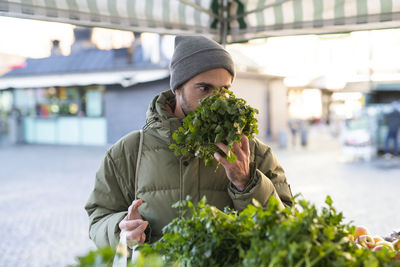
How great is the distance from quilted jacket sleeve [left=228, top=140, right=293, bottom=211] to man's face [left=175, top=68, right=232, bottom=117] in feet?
1.23

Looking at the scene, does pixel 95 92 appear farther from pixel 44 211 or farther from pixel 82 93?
pixel 44 211

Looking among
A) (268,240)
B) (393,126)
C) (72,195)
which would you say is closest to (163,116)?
(268,240)

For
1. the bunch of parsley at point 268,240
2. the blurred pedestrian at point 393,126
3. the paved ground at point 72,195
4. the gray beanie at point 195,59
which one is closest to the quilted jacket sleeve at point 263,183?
the bunch of parsley at point 268,240

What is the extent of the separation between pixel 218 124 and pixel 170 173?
48cm

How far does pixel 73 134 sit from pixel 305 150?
12.2 m

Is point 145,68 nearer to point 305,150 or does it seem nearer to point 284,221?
point 305,150

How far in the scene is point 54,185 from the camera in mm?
10203

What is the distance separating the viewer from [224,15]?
140 inches

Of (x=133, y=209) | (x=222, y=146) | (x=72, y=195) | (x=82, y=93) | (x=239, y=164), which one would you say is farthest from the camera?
(x=82, y=93)

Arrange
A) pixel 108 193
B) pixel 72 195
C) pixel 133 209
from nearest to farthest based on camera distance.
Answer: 1. pixel 133 209
2. pixel 108 193
3. pixel 72 195

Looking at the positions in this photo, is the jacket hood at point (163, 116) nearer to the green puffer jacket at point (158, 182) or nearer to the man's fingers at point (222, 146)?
the green puffer jacket at point (158, 182)

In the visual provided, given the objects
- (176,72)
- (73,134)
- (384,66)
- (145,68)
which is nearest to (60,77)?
(73,134)

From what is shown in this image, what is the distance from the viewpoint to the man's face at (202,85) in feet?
6.57

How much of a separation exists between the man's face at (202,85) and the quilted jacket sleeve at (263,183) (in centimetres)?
38
